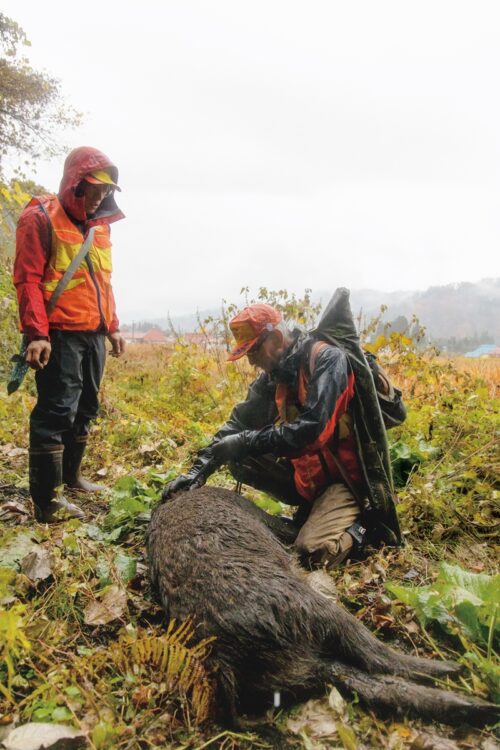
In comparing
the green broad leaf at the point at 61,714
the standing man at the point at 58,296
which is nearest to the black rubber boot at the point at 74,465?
the standing man at the point at 58,296

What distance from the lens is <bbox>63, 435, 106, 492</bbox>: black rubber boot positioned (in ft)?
12.0

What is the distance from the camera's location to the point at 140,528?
3086 millimetres

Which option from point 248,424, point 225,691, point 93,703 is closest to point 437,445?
point 248,424

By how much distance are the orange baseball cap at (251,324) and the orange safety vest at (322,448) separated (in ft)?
1.14

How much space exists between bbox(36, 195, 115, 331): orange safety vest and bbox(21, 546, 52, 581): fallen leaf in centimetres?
145

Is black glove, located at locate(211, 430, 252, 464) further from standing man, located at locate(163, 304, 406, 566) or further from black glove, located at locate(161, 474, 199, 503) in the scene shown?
black glove, located at locate(161, 474, 199, 503)

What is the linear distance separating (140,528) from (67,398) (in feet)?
3.33

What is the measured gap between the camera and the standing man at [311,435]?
8.84 feet

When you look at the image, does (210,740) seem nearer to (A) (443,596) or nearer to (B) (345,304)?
(A) (443,596)

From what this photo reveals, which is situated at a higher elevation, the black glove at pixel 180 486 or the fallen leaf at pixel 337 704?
the black glove at pixel 180 486

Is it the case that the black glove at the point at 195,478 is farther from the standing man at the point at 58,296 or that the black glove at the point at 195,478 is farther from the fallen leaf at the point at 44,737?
the fallen leaf at the point at 44,737

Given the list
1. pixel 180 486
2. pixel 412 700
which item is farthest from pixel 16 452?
pixel 412 700

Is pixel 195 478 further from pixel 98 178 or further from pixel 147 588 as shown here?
pixel 98 178

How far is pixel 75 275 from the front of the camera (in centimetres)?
315
